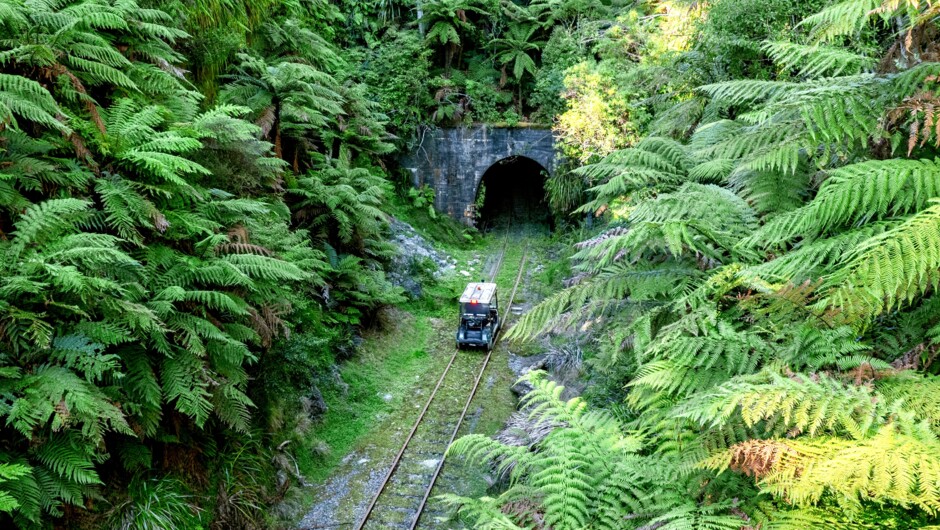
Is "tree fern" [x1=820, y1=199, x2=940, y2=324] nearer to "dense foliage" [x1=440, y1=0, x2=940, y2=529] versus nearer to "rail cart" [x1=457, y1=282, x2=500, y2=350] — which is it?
"dense foliage" [x1=440, y1=0, x2=940, y2=529]

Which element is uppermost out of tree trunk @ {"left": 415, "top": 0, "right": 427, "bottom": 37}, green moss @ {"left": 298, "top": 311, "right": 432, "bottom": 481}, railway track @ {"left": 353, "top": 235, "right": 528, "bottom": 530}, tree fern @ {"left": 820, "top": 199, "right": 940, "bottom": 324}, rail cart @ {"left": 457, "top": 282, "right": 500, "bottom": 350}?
tree trunk @ {"left": 415, "top": 0, "right": 427, "bottom": 37}

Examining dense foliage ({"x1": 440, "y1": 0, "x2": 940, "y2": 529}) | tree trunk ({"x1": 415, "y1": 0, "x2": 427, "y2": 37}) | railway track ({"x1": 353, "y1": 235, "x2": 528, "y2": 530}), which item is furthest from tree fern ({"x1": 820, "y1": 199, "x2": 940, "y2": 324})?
tree trunk ({"x1": 415, "y1": 0, "x2": 427, "y2": 37})

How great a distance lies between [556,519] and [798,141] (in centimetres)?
267

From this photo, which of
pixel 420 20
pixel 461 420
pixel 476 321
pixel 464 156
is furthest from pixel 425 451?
pixel 420 20

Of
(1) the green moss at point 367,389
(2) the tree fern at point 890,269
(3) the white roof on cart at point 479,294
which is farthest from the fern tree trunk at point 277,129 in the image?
(2) the tree fern at point 890,269

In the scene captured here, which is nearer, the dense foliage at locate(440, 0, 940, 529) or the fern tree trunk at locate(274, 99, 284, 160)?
the dense foliage at locate(440, 0, 940, 529)

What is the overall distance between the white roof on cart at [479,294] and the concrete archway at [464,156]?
7.51 meters

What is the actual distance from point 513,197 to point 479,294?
11.5 m

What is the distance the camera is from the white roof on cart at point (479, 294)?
13.5m

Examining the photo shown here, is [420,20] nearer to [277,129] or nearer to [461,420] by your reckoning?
[277,129]

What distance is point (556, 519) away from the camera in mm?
3506

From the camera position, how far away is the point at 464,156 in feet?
69.9

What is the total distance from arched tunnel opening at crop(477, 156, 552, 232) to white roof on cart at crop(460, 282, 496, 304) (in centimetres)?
875

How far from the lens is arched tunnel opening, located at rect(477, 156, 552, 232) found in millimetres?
23536
